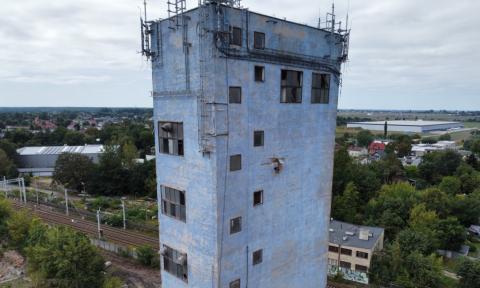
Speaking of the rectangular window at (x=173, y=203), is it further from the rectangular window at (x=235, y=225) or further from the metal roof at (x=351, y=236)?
the metal roof at (x=351, y=236)

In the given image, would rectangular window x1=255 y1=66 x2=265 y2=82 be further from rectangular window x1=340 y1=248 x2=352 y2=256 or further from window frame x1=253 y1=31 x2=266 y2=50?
rectangular window x1=340 y1=248 x2=352 y2=256

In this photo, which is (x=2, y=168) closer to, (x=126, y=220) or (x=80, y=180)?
(x=80, y=180)

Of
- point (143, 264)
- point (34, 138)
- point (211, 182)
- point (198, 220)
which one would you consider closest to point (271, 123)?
point (211, 182)

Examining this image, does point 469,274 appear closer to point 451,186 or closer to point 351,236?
point 351,236

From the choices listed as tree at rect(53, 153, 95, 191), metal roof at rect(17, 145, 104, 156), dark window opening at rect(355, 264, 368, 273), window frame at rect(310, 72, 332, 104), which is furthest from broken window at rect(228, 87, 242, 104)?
metal roof at rect(17, 145, 104, 156)

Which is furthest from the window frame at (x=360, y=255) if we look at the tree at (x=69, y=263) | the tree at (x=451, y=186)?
the tree at (x=451, y=186)
